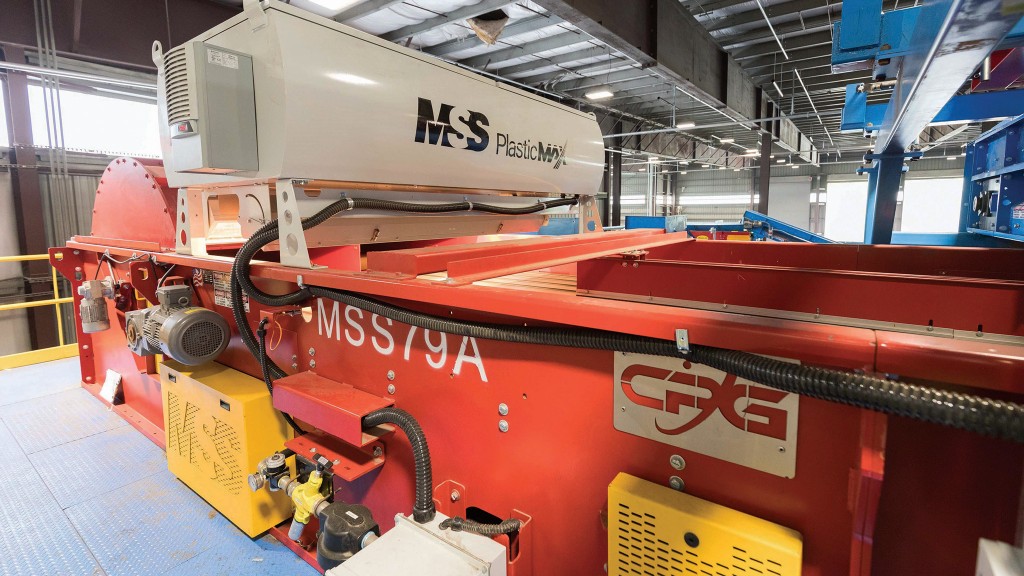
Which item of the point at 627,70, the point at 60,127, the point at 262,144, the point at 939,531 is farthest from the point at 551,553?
the point at 627,70

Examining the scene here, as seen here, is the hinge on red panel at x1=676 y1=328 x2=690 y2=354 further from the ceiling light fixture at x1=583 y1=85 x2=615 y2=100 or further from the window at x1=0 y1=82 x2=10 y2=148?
the ceiling light fixture at x1=583 y1=85 x2=615 y2=100

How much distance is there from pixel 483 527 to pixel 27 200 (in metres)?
7.93

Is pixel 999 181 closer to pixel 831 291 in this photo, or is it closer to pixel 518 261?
pixel 831 291

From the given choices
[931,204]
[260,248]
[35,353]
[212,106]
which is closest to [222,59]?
[212,106]

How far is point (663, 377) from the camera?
Answer: 117 centimetres

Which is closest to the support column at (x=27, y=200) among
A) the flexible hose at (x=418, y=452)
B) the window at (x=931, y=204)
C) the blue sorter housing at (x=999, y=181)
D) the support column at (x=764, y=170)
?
the flexible hose at (x=418, y=452)

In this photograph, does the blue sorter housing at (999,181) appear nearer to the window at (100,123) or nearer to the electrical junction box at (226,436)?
the electrical junction box at (226,436)

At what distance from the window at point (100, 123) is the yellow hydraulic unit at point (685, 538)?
26.8ft

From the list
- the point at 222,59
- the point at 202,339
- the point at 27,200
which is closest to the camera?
the point at 222,59

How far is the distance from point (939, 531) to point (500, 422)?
1.05 meters

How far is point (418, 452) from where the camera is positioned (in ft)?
5.19

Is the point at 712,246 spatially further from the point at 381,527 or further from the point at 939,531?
the point at 381,527

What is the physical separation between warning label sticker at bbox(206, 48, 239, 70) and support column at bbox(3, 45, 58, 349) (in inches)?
248

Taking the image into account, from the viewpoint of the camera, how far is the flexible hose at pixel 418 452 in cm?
151
